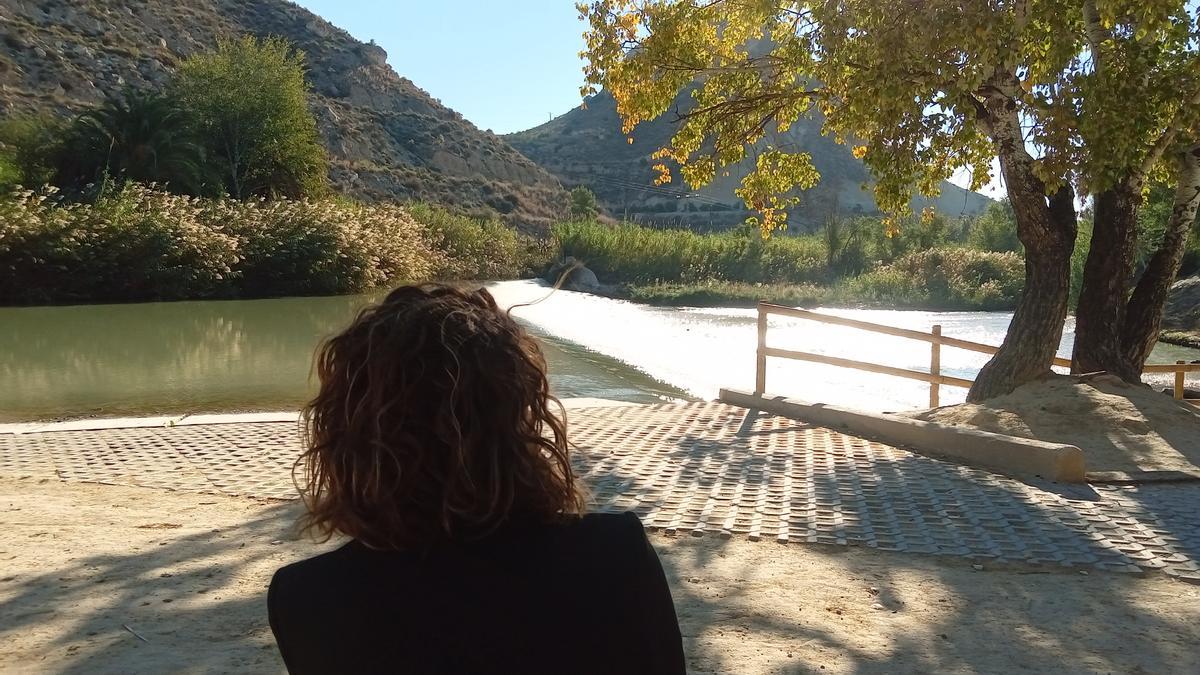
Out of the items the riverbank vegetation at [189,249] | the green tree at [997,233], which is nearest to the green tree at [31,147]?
the riverbank vegetation at [189,249]

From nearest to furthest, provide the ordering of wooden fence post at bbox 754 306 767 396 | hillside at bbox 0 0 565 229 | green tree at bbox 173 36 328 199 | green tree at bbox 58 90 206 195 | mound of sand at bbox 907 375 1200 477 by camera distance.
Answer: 1. mound of sand at bbox 907 375 1200 477
2. wooden fence post at bbox 754 306 767 396
3. green tree at bbox 58 90 206 195
4. green tree at bbox 173 36 328 199
5. hillside at bbox 0 0 565 229

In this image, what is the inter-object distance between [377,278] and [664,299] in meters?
9.14

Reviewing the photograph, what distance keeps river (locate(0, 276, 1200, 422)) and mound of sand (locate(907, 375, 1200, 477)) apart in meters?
3.98

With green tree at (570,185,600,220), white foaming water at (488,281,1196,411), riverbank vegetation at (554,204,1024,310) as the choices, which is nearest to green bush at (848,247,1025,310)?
riverbank vegetation at (554,204,1024,310)

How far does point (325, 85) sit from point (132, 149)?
3328 centimetres

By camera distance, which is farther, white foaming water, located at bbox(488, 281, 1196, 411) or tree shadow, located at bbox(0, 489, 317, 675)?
white foaming water, located at bbox(488, 281, 1196, 411)

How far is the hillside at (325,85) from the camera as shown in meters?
42.3

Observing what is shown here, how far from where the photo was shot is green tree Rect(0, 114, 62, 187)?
27.9 metres

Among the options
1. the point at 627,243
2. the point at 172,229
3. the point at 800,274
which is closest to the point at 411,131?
the point at 627,243

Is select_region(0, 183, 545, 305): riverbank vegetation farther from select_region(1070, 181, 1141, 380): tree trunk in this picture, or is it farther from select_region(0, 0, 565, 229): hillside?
select_region(0, 0, 565, 229): hillside

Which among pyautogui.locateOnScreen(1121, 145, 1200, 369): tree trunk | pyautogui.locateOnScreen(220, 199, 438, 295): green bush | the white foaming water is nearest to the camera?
pyautogui.locateOnScreen(1121, 145, 1200, 369): tree trunk

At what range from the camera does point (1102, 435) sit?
7.14 m

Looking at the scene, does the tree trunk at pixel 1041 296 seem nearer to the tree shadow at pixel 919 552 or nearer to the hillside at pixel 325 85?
the tree shadow at pixel 919 552

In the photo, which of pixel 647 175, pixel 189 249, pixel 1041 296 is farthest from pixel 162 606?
pixel 647 175
